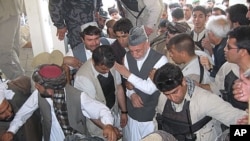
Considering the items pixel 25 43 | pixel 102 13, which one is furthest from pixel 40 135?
pixel 25 43

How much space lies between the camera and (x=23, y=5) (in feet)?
18.6

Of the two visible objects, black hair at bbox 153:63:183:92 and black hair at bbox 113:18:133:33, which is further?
black hair at bbox 113:18:133:33

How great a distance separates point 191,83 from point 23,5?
3.81 meters

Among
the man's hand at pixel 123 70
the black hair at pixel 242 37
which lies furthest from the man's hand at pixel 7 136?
the black hair at pixel 242 37

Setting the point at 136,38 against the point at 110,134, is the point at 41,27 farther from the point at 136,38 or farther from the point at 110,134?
the point at 110,134

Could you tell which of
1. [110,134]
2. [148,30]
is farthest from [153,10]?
[110,134]

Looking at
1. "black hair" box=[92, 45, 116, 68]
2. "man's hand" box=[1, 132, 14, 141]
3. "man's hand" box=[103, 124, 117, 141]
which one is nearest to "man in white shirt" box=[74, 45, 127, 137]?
"black hair" box=[92, 45, 116, 68]

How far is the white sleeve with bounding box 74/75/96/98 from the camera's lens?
307cm

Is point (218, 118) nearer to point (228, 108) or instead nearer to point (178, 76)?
point (228, 108)

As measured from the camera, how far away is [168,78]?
2.49 metres

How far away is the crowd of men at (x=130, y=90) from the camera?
2.57 m

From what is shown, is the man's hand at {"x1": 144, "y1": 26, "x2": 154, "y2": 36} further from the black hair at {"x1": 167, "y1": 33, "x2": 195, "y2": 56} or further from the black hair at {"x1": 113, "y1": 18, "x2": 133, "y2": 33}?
the black hair at {"x1": 167, "y1": 33, "x2": 195, "y2": 56}

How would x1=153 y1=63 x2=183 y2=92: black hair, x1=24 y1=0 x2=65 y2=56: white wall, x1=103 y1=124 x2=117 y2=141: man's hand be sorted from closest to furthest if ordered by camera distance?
x1=153 y1=63 x2=183 y2=92: black hair, x1=103 y1=124 x2=117 y2=141: man's hand, x1=24 y1=0 x2=65 y2=56: white wall

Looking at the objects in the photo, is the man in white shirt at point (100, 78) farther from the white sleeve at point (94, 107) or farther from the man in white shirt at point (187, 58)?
the man in white shirt at point (187, 58)
